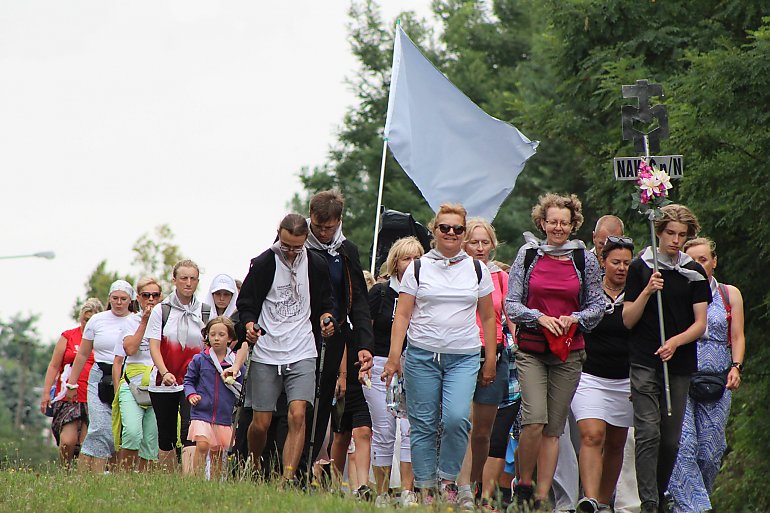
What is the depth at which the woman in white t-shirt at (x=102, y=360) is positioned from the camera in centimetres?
1417

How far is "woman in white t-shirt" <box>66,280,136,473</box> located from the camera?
14.2 m

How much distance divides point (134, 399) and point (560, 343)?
208 inches

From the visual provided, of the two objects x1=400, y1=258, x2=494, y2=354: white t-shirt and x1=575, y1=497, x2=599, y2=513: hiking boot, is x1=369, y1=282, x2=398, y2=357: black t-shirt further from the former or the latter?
x1=575, y1=497, x2=599, y2=513: hiking boot

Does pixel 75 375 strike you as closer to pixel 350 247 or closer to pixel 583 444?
pixel 350 247

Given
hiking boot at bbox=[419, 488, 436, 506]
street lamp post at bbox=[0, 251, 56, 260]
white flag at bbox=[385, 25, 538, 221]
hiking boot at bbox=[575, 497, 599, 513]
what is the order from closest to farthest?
hiking boot at bbox=[419, 488, 436, 506] → hiking boot at bbox=[575, 497, 599, 513] → white flag at bbox=[385, 25, 538, 221] → street lamp post at bbox=[0, 251, 56, 260]

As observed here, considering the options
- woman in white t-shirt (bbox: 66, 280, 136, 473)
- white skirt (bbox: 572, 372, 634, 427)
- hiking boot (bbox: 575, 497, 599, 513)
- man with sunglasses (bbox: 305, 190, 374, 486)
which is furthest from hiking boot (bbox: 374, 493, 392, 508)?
woman in white t-shirt (bbox: 66, 280, 136, 473)

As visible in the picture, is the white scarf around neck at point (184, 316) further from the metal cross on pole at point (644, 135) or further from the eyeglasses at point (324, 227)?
the metal cross on pole at point (644, 135)

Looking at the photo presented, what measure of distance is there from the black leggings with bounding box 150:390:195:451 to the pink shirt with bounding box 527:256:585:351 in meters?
4.20

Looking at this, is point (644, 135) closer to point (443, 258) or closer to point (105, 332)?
point (443, 258)

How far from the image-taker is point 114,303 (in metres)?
14.6

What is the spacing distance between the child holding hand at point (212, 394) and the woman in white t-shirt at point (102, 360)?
5.88 feet

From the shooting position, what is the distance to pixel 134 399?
1341 cm

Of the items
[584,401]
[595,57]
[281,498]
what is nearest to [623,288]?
[584,401]

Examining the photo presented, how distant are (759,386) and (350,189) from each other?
99.7 feet
